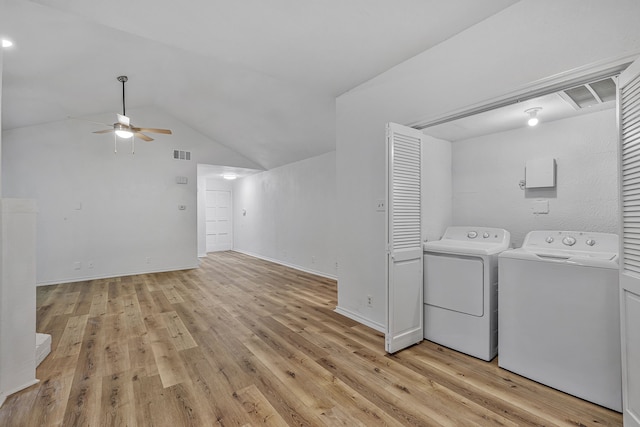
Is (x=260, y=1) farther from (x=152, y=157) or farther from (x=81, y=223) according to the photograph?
(x=81, y=223)

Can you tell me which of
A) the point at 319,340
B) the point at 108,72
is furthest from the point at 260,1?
the point at 108,72

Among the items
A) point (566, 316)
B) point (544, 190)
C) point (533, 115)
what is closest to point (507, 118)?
point (533, 115)

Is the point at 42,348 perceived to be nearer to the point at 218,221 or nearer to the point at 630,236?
the point at 630,236

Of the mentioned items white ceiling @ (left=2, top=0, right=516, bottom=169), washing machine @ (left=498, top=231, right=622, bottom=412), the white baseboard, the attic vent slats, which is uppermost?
white ceiling @ (left=2, top=0, right=516, bottom=169)

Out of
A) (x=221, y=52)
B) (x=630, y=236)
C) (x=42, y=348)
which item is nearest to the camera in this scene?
(x=630, y=236)

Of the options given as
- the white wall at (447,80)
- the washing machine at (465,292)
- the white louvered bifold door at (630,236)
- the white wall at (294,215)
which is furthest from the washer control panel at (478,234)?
the white wall at (294,215)

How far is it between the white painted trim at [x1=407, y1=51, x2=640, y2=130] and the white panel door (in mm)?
8238

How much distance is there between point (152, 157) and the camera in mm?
6125

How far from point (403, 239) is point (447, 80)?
56.5 inches

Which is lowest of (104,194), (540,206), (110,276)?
(110,276)

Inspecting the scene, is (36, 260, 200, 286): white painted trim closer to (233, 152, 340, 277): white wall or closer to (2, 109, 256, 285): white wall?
(2, 109, 256, 285): white wall

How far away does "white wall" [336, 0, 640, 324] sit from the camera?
170cm

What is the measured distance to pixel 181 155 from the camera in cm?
646

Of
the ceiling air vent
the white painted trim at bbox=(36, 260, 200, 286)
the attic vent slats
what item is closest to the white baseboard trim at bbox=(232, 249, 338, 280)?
the white painted trim at bbox=(36, 260, 200, 286)
